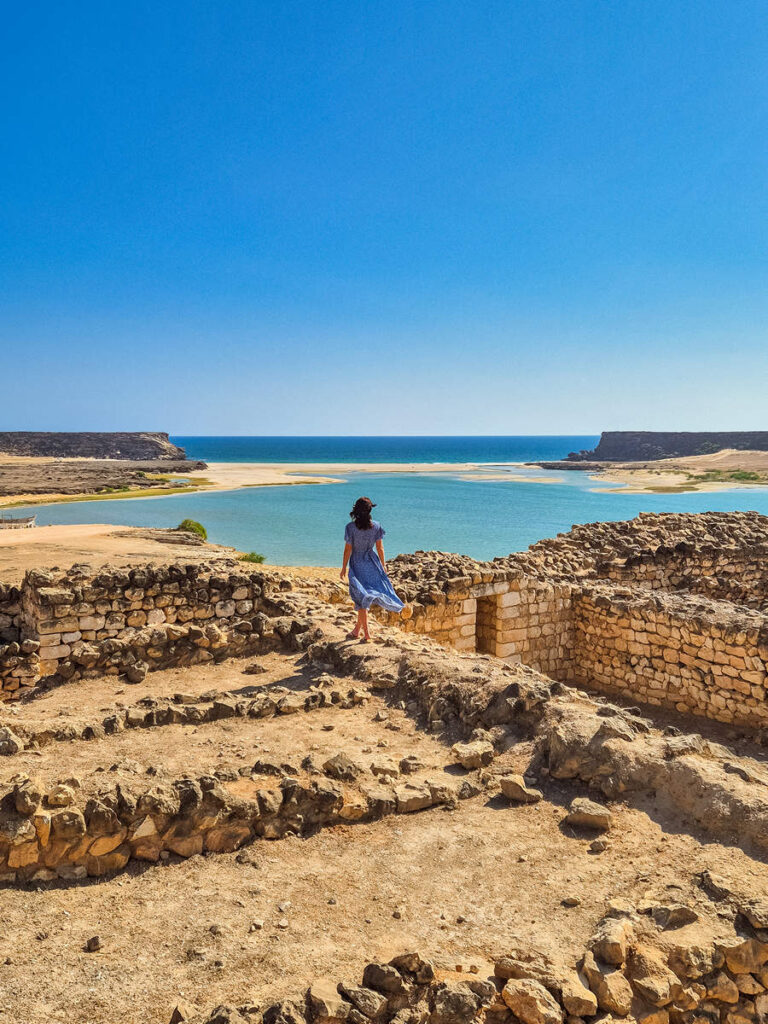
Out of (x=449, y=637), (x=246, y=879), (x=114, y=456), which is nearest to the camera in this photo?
(x=246, y=879)

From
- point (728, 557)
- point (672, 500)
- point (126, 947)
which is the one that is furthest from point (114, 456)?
point (126, 947)

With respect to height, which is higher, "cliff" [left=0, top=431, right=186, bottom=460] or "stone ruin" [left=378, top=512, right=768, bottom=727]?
"cliff" [left=0, top=431, right=186, bottom=460]

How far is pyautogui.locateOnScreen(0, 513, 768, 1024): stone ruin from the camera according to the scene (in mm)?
3145

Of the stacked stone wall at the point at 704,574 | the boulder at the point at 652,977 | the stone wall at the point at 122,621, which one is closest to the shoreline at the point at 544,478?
the stone wall at the point at 122,621

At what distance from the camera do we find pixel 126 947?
3.37 m

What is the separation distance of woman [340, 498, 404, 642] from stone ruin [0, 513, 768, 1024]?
50 cm

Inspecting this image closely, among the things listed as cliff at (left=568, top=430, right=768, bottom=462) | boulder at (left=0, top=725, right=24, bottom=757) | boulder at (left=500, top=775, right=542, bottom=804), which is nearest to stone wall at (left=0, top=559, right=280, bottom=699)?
boulder at (left=0, top=725, right=24, bottom=757)

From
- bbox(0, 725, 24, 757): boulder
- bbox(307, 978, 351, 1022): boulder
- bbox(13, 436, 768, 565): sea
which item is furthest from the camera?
bbox(13, 436, 768, 565): sea

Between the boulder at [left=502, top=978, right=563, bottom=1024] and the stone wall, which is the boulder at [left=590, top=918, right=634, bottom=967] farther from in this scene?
the stone wall

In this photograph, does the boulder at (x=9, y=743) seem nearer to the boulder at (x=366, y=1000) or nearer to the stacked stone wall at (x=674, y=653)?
the boulder at (x=366, y=1000)

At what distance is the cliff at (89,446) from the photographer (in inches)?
4043

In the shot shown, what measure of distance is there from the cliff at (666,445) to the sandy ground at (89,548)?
319ft

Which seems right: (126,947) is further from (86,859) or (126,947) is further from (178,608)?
(178,608)

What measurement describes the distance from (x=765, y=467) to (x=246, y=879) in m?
84.6
